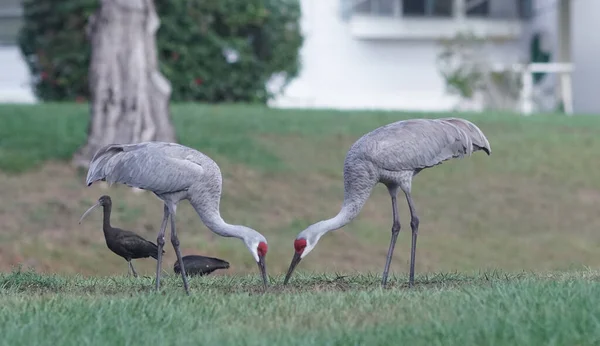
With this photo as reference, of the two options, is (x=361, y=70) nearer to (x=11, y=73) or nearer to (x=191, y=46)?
(x=11, y=73)

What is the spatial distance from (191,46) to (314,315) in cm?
1552

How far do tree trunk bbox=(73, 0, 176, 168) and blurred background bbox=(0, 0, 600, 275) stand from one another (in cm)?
2

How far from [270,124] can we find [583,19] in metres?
13.7

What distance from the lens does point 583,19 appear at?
29.2 metres

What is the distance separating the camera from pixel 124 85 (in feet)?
48.6

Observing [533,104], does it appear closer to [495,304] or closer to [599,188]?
[599,188]

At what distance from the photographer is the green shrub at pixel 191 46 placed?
21500mm

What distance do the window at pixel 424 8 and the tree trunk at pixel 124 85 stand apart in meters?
Result: 15.7

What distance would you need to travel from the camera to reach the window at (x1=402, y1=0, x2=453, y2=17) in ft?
98.7

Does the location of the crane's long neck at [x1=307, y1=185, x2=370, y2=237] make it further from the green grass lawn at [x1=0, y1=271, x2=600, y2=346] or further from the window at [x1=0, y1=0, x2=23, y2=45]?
the window at [x1=0, y1=0, x2=23, y2=45]

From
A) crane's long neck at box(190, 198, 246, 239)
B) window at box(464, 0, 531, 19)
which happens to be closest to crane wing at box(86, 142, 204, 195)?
crane's long neck at box(190, 198, 246, 239)

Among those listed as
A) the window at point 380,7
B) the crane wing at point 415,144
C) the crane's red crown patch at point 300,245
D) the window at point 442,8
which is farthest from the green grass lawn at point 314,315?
the window at point 442,8

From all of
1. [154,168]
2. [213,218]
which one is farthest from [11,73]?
[154,168]

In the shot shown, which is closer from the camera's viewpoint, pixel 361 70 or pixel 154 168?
pixel 154 168
